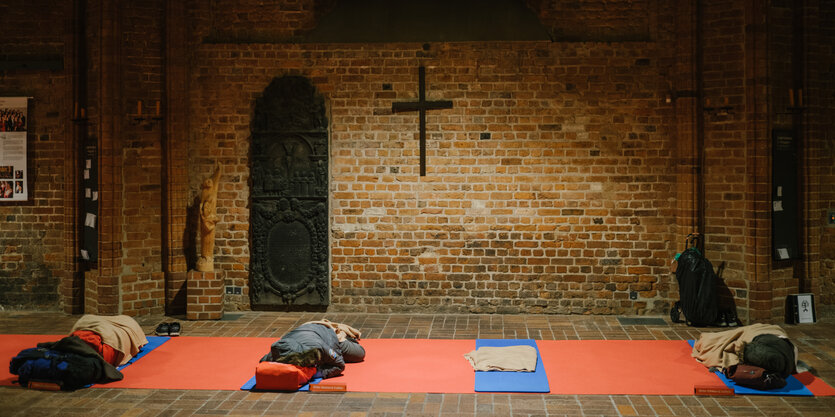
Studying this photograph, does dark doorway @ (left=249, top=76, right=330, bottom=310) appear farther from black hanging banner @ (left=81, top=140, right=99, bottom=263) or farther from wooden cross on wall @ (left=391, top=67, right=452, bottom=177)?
black hanging banner @ (left=81, top=140, right=99, bottom=263)

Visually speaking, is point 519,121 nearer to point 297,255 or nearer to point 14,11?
point 297,255

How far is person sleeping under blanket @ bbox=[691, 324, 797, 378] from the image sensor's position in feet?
18.2

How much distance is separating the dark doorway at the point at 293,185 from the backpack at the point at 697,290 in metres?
4.11

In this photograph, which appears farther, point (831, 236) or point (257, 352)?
point (831, 236)

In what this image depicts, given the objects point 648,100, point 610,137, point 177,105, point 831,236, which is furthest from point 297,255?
point 831,236

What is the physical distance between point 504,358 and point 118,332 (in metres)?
3.52

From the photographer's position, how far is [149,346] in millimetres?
6973

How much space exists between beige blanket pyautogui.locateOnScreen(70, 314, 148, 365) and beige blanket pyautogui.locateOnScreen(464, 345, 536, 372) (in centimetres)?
311

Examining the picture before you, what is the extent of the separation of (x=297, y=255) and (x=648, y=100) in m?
4.55

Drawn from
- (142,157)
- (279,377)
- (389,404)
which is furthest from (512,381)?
(142,157)

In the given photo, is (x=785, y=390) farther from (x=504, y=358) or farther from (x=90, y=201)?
(x=90, y=201)

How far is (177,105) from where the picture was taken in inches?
332

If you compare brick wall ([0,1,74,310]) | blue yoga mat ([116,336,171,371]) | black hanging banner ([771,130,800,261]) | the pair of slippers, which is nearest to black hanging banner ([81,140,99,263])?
brick wall ([0,1,74,310])

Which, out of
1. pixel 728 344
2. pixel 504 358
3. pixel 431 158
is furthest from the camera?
pixel 431 158
